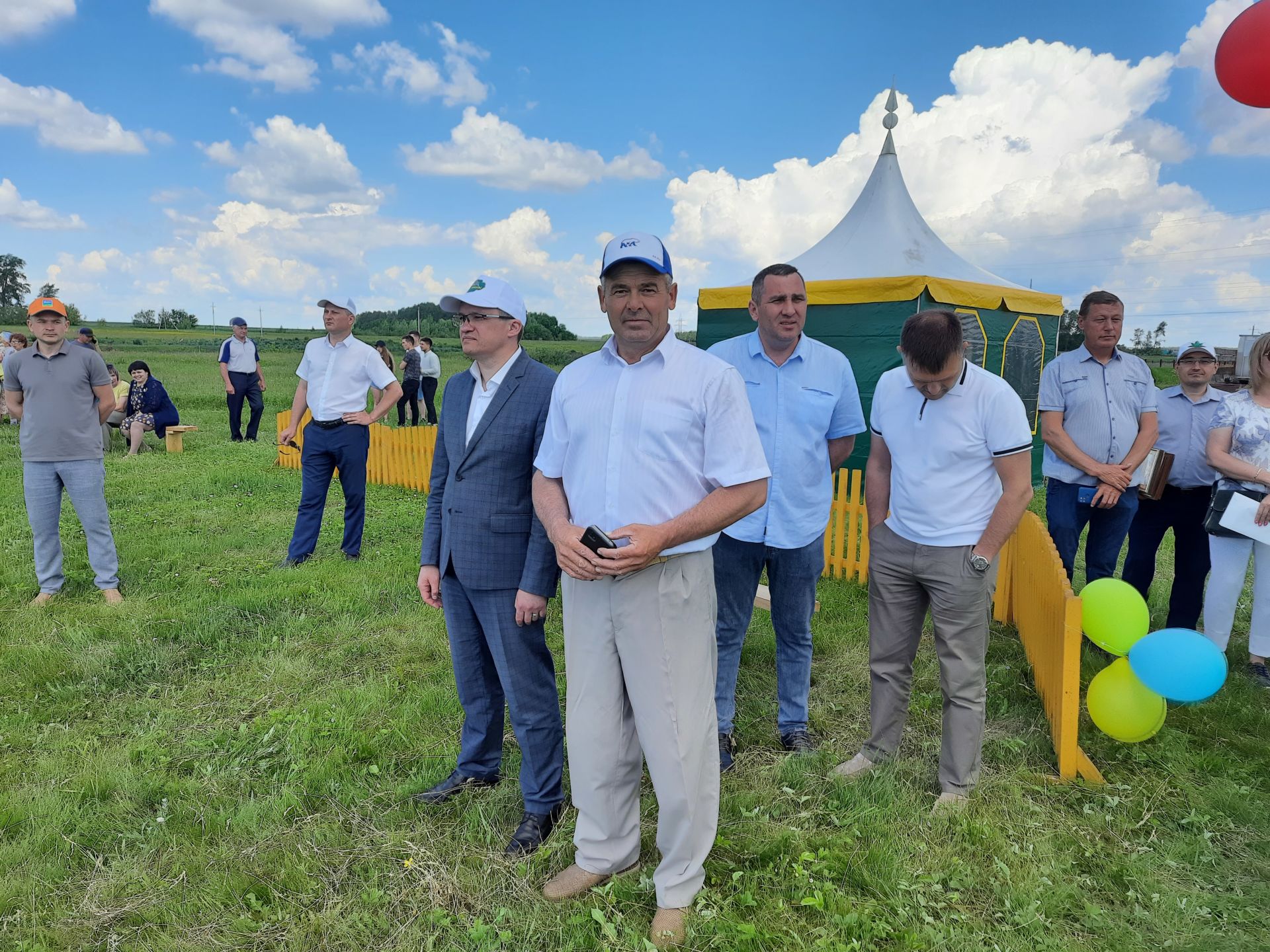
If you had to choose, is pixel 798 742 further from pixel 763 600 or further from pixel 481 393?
pixel 481 393

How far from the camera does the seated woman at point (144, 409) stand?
492 inches

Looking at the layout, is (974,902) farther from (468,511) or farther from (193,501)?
(193,501)

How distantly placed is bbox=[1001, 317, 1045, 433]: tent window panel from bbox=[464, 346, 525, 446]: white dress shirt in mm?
8558

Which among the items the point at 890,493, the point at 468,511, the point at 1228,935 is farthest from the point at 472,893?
the point at 1228,935

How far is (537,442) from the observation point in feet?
9.52

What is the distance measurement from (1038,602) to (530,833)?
2943 mm

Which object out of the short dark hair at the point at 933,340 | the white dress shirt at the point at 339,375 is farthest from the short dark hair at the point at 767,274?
the white dress shirt at the point at 339,375

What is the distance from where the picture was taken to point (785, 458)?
3.54 m

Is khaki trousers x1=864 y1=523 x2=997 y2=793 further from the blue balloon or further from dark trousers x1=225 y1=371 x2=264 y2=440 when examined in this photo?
dark trousers x1=225 y1=371 x2=264 y2=440

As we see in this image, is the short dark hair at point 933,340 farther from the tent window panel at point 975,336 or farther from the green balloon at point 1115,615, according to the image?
the tent window panel at point 975,336

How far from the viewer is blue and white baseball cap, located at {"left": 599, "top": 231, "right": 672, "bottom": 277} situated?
2.33 meters

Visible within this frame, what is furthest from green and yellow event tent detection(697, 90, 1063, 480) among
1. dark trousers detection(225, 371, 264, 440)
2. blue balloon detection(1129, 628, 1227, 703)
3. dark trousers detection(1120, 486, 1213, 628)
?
dark trousers detection(225, 371, 264, 440)

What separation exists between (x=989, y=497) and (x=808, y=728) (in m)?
1.56

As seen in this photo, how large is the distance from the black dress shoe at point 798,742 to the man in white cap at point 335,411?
14.1 feet
